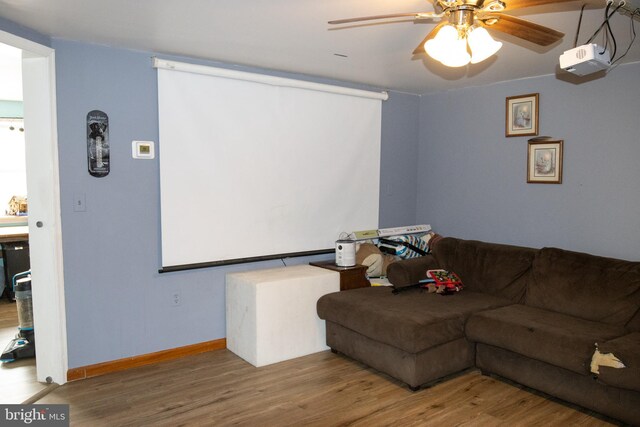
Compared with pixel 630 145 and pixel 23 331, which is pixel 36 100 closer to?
pixel 23 331

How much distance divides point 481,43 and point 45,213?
2915mm

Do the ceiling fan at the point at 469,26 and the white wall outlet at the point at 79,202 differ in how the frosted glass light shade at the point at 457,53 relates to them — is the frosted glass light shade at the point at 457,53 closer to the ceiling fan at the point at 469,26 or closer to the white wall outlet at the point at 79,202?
the ceiling fan at the point at 469,26

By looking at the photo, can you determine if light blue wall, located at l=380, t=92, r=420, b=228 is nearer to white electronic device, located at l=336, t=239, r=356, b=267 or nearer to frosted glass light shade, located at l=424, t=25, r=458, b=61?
white electronic device, located at l=336, t=239, r=356, b=267

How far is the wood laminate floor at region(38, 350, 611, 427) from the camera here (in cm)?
280

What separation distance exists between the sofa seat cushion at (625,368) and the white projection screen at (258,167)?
99.3 inches

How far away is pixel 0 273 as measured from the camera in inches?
220

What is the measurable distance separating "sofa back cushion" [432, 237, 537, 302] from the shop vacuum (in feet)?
11.7

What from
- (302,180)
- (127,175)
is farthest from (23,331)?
(302,180)

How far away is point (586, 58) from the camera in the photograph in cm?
227

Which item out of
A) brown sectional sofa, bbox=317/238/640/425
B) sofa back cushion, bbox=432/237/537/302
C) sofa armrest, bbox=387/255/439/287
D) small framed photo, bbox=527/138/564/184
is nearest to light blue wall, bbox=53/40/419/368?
brown sectional sofa, bbox=317/238/640/425

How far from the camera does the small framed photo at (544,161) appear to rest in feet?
13.4

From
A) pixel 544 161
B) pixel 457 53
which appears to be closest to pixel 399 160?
pixel 544 161

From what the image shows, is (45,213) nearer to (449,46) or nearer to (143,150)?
(143,150)

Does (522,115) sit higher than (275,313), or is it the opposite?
(522,115)
